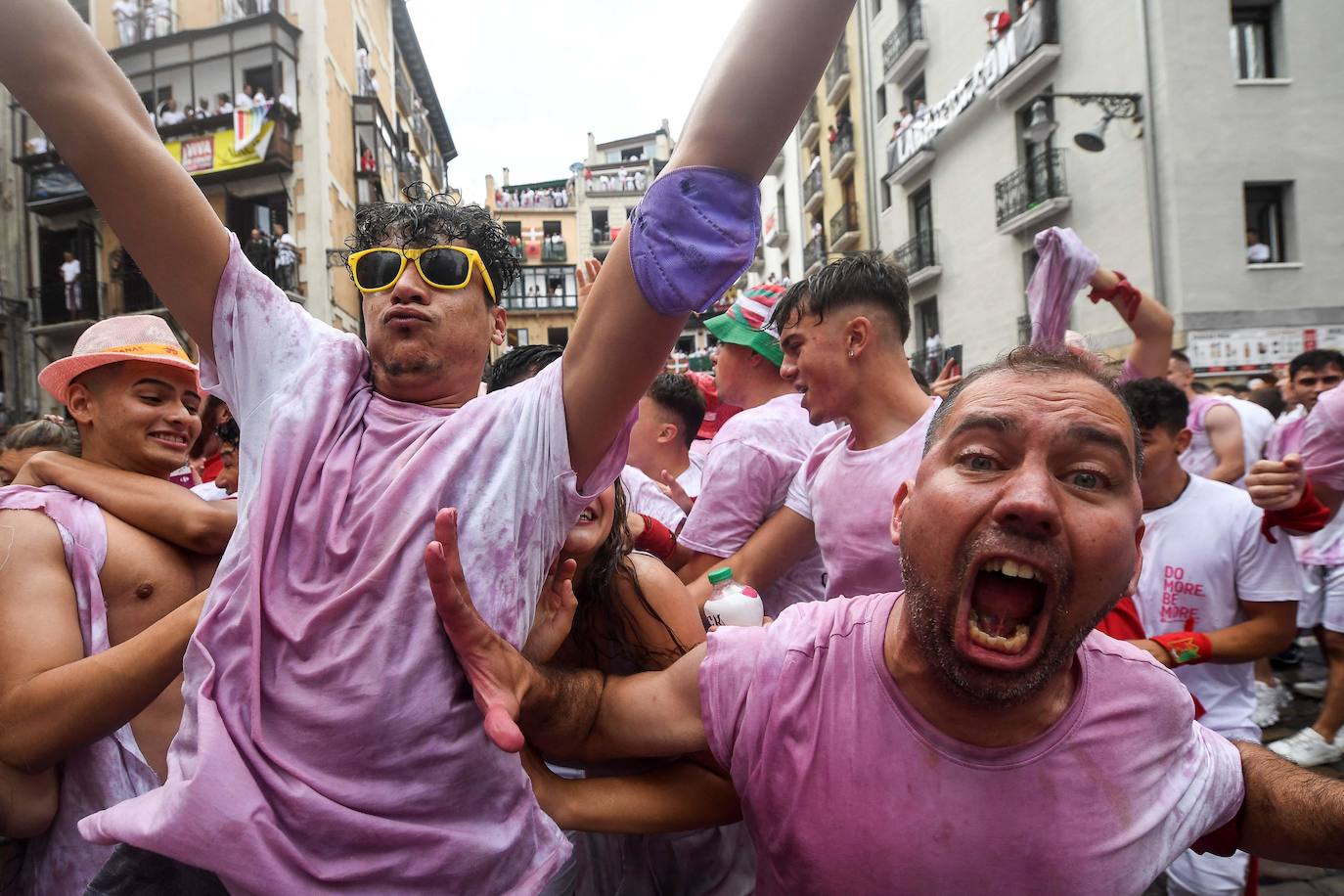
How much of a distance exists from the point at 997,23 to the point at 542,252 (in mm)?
42525

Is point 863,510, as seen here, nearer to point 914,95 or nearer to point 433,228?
point 433,228

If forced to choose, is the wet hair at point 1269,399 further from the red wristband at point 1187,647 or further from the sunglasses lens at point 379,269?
the sunglasses lens at point 379,269

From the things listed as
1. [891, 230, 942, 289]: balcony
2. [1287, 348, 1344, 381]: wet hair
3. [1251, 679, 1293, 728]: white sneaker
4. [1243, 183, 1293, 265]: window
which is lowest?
[1251, 679, 1293, 728]: white sneaker

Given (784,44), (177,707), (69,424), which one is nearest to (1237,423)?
(784,44)

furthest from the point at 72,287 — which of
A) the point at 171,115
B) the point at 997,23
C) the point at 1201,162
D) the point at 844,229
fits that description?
the point at 1201,162

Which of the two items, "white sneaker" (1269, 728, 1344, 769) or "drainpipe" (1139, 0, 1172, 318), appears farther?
"drainpipe" (1139, 0, 1172, 318)

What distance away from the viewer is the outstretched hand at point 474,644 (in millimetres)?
1372

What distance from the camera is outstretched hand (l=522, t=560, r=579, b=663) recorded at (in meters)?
1.71

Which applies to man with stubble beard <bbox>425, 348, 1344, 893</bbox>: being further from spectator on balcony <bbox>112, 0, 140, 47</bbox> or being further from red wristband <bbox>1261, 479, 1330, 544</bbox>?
spectator on balcony <bbox>112, 0, 140, 47</bbox>

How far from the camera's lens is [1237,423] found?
236 inches

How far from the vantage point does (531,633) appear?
5.62 ft

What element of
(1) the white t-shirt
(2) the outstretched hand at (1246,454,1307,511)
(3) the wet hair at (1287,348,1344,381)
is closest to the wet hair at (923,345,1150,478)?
(2) the outstretched hand at (1246,454,1307,511)

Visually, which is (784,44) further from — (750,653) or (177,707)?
(177,707)

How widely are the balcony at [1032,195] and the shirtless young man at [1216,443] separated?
43.4ft
